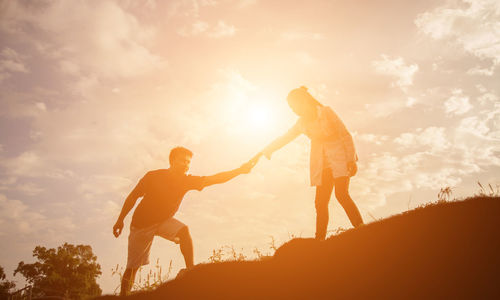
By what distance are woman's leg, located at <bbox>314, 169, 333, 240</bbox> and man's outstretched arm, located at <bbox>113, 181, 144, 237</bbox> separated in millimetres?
3234

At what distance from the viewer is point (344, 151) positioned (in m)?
5.25

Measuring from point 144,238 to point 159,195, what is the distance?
791 mm

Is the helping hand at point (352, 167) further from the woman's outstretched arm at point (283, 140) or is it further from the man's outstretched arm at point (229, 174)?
the man's outstretched arm at point (229, 174)

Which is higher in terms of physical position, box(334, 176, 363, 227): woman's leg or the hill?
box(334, 176, 363, 227): woman's leg

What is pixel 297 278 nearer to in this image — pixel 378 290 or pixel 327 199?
pixel 378 290

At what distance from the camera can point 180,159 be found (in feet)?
19.4

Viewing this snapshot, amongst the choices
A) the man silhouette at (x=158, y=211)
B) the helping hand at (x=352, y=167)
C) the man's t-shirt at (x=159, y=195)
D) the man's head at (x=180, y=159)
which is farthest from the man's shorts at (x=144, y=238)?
the helping hand at (x=352, y=167)

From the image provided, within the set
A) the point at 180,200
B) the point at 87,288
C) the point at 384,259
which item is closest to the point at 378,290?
the point at 384,259

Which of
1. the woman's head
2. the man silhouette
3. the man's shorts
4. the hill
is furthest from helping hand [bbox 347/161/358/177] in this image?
the man's shorts

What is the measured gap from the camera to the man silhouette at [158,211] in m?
5.36

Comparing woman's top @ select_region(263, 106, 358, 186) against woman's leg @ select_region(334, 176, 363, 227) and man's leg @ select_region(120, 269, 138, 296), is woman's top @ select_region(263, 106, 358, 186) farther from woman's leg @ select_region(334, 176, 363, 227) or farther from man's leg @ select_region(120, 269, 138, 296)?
man's leg @ select_region(120, 269, 138, 296)

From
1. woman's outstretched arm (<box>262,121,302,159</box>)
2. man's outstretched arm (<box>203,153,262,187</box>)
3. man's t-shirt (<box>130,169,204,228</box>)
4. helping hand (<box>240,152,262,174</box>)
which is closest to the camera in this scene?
man's t-shirt (<box>130,169,204,228</box>)

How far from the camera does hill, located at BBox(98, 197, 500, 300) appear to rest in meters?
2.75

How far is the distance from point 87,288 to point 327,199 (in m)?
34.3
